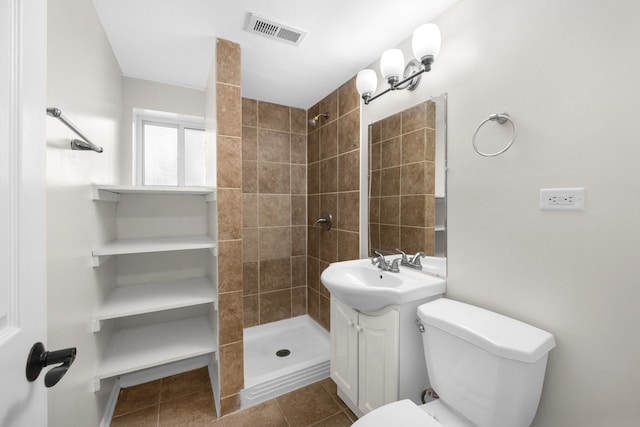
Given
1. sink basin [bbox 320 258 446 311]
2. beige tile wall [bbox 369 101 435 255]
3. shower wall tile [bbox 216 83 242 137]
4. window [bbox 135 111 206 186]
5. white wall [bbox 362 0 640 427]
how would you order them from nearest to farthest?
white wall [bbox 362 0 640 427]
sink basin [bbox 320 258 446 311]
beige tile wall [bbox 369 101 435 255]
shower wall tile [bbox 216 83 242 137]
window [bbox 135 111 206 186]

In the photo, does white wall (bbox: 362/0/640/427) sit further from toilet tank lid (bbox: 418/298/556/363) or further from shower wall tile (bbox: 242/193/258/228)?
shower wall tile (bbox: 242/193/258/228)

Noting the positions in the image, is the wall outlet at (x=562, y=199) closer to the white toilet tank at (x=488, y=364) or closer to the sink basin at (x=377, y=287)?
the white toilet tank at (x=488, y=364)

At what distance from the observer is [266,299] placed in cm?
259

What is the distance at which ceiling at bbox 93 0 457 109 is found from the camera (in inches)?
52.2

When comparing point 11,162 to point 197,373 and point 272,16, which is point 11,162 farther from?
point 197,373

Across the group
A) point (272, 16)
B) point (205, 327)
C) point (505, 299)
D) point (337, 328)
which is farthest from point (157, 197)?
point (505, 299)

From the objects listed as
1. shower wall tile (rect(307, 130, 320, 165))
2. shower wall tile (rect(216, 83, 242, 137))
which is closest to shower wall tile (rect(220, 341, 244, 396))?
shower wall tile (rect(216, 83, 242, 137))

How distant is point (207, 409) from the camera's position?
66.1 inches

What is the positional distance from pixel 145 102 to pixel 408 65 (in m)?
1.95

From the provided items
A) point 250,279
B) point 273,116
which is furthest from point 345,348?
point 273,116

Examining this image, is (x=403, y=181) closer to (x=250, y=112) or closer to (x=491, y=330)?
(x=491, y=330)

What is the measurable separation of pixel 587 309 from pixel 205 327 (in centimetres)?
211

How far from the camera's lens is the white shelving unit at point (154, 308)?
1479 mm

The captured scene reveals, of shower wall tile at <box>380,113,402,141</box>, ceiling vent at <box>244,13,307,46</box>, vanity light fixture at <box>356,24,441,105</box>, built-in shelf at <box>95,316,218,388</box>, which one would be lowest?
built-in shelf at <box>95,316,218,388</box>
